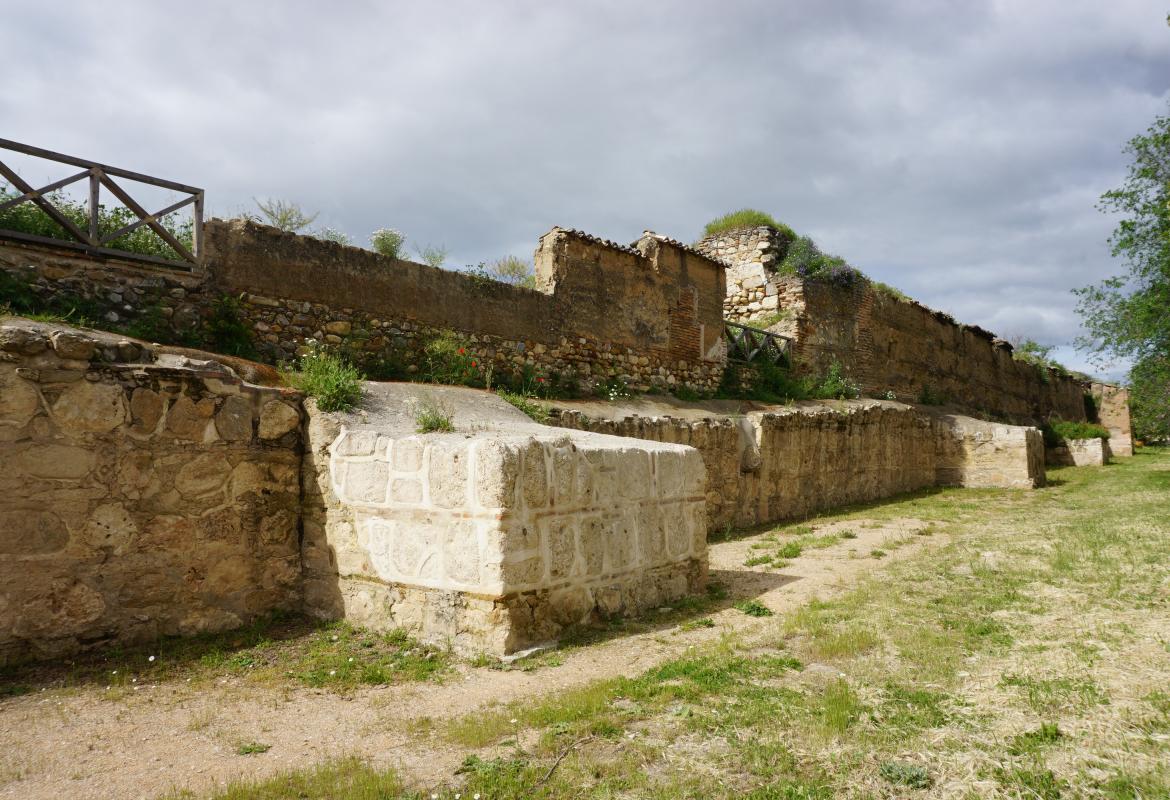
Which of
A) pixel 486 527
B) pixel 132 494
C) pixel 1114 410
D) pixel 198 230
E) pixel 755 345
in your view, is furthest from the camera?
pixel 1114 410

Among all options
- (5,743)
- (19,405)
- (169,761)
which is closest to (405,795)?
(169,761)

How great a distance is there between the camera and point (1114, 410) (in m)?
30.2

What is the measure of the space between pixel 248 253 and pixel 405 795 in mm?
6461

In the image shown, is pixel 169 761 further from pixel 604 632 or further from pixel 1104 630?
pixel 1104 630

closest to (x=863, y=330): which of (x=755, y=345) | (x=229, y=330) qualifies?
(x=755, y=345)

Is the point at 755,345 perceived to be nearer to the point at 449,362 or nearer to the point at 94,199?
the point at 449,362

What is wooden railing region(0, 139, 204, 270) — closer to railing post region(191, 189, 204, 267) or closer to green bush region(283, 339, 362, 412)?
railing post region(191, 189, 204, 267)

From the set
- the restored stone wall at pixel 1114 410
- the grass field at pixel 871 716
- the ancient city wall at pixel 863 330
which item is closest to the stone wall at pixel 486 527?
the grass field at pixel 871 716

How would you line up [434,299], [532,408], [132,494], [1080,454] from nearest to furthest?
[132,494], [532,408], [434,299], [1080,454]

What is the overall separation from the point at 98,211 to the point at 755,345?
11799 millimetres

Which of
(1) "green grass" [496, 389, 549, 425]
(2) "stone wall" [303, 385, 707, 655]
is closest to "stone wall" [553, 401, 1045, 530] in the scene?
(1) "green grass" [496, 389, 549, 425]

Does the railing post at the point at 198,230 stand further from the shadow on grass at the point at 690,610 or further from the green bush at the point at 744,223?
the green bush at the point at 744,223

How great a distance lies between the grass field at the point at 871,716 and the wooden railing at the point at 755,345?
8.98 m

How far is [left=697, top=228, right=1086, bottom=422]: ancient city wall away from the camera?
16.3 metres
